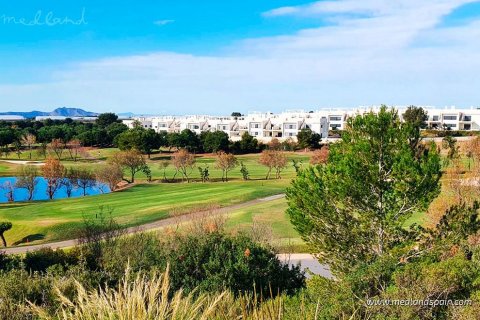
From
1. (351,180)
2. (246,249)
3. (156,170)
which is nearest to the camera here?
(351,180)

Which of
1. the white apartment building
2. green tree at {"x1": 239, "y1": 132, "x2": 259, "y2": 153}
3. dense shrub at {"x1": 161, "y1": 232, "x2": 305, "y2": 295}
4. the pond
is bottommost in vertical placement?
the pond

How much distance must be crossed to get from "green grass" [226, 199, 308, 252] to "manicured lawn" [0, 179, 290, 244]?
415 centimetres

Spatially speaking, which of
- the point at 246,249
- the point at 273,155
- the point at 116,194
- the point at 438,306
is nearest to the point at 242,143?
the point at 273,155

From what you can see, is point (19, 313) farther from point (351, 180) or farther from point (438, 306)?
point (351, 180)

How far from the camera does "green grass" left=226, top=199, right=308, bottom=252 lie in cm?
2945

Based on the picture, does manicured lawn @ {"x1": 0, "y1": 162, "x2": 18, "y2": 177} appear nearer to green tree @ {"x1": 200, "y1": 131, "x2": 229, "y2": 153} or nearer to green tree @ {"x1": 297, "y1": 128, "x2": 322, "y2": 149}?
green tree @ {"x1": 200, "y1": 131, "x2": 229, "y2": 153}

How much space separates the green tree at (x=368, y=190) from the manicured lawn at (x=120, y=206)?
79.0ft

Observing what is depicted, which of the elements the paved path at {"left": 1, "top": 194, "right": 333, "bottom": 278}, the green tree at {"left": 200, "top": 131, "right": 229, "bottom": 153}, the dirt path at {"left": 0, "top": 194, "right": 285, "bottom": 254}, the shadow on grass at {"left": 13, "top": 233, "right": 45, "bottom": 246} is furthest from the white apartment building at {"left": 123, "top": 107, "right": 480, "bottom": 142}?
the shadow on grass at {"left": 13, "top": 233, "right": 45, "bottom": 246}

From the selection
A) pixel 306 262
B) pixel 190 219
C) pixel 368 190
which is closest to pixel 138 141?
pixel 190 219

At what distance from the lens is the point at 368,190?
1572 cm

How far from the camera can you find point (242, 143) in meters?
101

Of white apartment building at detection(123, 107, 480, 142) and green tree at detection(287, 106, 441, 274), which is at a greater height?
white apartment building at detection(123, 107, 480, 142)

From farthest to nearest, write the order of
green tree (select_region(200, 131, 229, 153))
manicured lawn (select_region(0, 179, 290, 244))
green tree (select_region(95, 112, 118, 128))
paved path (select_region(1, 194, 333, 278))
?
green tree (select_region(95, 112, 118, 128)) < green tree (select_region(200, 131, 229, 153)) < manicured lawn (select_region(0, 179, 290, 244)) < paved path (select_region(1, 194, 333, 278))

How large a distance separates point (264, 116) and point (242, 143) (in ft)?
130
